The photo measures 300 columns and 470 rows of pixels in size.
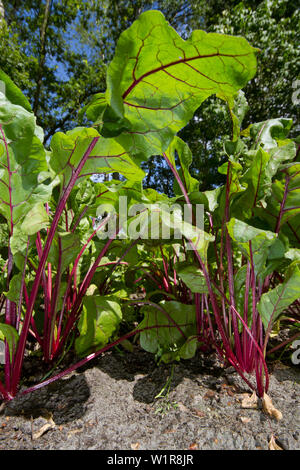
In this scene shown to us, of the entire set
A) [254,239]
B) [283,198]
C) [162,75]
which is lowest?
[254,239]

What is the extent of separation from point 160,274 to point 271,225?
1.80ft

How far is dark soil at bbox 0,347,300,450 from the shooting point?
0.62 metres

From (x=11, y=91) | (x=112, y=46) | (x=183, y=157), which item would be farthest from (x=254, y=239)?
(x=112, y=46)

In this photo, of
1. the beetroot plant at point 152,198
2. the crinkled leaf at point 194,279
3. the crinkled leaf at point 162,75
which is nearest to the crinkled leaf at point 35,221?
the beetroot plant at point 152,198

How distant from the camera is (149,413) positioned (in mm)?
728

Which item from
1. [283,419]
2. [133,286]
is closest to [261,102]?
[133,286]

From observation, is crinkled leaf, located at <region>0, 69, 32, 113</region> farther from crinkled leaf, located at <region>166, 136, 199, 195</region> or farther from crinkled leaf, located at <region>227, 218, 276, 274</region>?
crinkled leaf, located at <region>227, 218, 276, 274</region>

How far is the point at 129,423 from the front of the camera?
2.26ft

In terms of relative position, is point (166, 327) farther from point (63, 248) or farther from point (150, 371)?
point (63, 248)

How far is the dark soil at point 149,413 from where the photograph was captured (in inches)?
24.5

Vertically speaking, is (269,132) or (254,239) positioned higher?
(269,132)

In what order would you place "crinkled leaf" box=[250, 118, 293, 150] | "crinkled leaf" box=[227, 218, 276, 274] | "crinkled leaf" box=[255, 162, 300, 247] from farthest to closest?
"crinkled leaf" box=[250, 118, 293, 150]
"crinkled leaf" box=[255, 162, 300, 247]
"crinkled leaf" box=[227, 218, 276, 274]

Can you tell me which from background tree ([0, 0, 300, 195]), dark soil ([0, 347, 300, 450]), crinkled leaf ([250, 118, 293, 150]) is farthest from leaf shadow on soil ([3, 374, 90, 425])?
background tree ([0, 0, 300, 195])

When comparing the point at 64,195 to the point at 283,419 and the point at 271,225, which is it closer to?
the point at 271,225
